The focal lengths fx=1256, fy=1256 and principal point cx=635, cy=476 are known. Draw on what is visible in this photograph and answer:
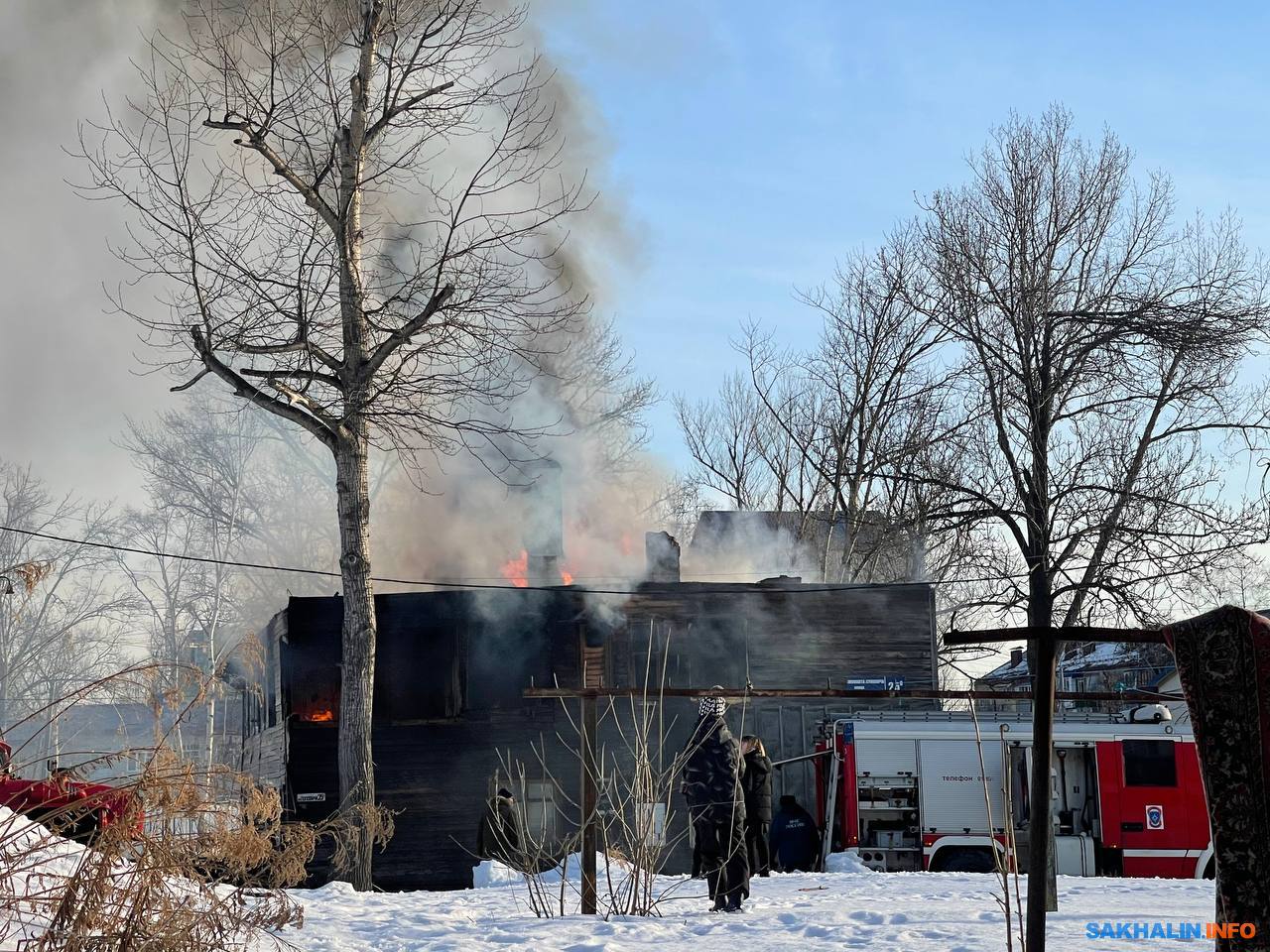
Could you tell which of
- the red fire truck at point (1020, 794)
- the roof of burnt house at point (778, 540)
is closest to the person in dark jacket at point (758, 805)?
the red fire truck at point (1020, 794)

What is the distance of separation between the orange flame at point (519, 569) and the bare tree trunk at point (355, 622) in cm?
1342

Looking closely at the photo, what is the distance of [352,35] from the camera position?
16.4 meters

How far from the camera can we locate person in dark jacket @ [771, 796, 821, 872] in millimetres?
17219

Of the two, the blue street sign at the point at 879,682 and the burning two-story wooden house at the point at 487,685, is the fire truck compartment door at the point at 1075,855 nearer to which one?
the burning two-story wooden house at the point at 487,685

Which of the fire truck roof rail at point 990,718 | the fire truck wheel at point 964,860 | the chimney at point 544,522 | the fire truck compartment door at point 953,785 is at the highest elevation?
the chimney at point 544,522

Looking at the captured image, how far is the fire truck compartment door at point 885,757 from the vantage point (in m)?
19.4

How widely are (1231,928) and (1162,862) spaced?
16579 mm

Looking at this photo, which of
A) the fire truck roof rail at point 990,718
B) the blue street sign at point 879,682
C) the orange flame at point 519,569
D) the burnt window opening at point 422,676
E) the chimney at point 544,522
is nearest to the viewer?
the fire truck roof rail at point 990,718

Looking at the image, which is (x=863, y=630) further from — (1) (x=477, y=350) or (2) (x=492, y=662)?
(1) (x=477, y=350)

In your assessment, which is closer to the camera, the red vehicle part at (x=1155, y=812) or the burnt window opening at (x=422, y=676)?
the red vehicle part at (x=1155, y=812)

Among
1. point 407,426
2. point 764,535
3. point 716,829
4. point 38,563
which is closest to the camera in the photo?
point 38,563

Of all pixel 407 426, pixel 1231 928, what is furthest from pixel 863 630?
pixel 1231 928

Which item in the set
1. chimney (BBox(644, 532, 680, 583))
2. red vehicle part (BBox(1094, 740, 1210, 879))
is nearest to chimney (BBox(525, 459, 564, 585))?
chimney (BBox(644, 532, 680, 583))

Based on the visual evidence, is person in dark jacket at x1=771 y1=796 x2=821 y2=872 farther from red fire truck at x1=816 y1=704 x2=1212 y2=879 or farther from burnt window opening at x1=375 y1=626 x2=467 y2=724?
burnt window opening at x1=375 y1=626 x2=467 y2=724
